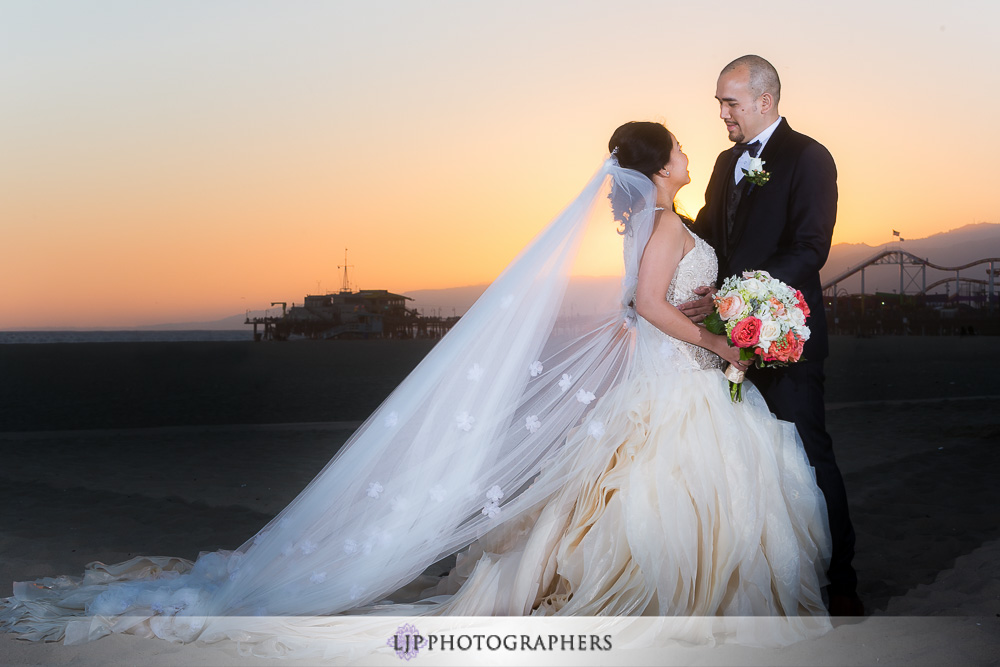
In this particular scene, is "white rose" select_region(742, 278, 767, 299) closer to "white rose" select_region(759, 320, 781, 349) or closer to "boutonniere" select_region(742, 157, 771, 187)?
"white rose" select_region(759, 320, 781, 349)

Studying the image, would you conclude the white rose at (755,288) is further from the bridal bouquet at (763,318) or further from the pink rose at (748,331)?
the pink rose at (748,331)

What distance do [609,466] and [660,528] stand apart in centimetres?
34

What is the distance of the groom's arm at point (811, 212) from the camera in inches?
137

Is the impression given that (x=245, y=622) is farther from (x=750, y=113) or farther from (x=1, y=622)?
(x=750, y=113)

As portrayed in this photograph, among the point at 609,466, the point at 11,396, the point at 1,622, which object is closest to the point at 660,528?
the point at 609,466

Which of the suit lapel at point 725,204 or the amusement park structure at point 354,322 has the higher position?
the suit lapel at point 725,204

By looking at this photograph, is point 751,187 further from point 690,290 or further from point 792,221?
point 690,290

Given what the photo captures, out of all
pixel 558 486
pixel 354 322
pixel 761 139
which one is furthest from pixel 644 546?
pixel 354 322

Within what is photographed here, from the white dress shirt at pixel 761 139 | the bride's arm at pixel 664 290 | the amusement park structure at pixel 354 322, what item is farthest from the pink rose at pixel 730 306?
the amusement park structure at pixel 354 322

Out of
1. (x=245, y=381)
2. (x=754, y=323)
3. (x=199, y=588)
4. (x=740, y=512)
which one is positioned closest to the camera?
(x=754, y=323)

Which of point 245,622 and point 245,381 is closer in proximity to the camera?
point 245,622

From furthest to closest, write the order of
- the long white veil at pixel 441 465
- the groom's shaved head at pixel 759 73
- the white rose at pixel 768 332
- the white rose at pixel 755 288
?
the groom's shaved head at pixel 759 73
the long white veil at pixel 441 465
the white rose at pixel 755 288
the white rose at pixel 768 332

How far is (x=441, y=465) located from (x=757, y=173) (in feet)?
6.07

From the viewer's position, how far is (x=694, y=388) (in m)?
3.46
